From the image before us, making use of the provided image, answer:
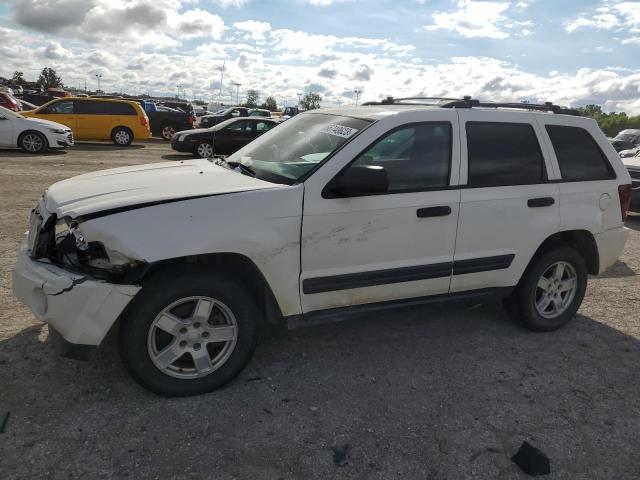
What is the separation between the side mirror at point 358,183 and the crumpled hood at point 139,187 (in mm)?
343

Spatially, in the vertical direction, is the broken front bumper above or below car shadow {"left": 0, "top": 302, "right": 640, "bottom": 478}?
above

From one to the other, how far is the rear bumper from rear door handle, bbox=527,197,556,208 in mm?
654

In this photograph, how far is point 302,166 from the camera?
3.49 m

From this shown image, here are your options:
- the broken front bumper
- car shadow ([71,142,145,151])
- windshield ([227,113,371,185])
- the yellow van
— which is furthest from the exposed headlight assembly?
the broken front bumper

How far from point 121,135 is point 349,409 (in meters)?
18.3

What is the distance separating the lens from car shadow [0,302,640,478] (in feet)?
8.92

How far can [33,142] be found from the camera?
15156mm

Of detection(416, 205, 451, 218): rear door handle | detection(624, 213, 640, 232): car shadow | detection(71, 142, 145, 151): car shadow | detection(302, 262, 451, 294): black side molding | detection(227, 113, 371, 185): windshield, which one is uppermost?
detection(227, 113, 371, 185): windshield

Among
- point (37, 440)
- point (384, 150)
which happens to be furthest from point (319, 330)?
point (37, 440)

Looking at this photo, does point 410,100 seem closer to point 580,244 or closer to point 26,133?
point 580,244

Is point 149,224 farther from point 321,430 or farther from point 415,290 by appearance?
point 415,290

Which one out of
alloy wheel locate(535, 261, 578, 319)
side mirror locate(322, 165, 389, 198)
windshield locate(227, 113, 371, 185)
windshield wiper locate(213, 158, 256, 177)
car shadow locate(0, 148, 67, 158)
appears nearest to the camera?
side mirror locate(322, 165, 389, 198)

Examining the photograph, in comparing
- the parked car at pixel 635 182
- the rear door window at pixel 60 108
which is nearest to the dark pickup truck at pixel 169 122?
the rear door window at pixel 60 108

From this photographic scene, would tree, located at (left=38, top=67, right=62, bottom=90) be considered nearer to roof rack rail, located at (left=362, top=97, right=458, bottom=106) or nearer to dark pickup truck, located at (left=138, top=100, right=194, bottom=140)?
dark pickup truck, located at (left=138, top=100, right=194, bottom=140)
